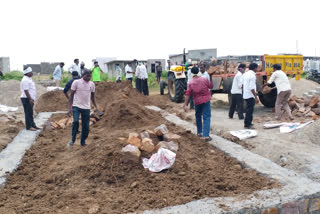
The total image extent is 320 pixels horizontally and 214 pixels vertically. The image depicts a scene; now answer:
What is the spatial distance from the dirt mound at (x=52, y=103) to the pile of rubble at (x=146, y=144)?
7.83 m

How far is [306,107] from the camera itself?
29.9ft

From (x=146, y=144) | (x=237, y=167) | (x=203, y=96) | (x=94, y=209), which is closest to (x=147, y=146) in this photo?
(x=146, y=144)

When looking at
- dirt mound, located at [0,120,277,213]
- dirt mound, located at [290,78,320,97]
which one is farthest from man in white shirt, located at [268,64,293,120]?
dirt mound, located at [290,78,320,97]

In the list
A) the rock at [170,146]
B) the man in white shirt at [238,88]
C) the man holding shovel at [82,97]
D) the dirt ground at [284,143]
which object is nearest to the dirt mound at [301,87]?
the dirt ground at [284,143]

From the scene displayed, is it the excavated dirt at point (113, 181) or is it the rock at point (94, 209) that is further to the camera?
Answer: the excavated dirt at point (113, 181)

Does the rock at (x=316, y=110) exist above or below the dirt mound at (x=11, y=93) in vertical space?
below

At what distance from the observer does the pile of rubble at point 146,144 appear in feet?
14.7

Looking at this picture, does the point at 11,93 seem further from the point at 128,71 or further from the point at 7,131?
the point at 7,131

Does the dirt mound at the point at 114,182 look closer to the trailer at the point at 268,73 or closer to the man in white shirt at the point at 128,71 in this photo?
the trailer at the point at 268,73

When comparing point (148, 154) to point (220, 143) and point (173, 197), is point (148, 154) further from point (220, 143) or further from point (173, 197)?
point (220, 143)

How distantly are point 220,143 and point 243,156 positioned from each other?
0.89 metres

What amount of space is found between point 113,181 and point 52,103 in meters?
9.69

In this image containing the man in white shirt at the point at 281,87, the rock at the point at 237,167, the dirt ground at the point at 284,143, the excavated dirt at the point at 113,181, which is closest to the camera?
the excavated dirt at the point at 113,181

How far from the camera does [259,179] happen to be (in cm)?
400
